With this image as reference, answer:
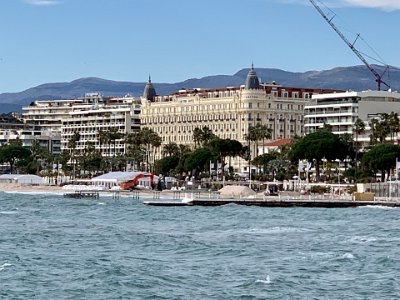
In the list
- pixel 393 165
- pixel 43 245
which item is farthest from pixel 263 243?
pixel 393 165

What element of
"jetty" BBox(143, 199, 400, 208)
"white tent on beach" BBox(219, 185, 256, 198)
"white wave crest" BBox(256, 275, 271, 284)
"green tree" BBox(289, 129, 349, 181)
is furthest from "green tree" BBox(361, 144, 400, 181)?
"white wave crest" BBox(256, 275, 271, 284)

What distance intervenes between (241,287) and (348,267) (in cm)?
1051

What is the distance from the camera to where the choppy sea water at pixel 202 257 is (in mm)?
57938

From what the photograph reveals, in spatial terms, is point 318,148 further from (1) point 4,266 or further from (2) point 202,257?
(1) point 4,266

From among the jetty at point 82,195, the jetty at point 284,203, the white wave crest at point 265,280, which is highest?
the jetty at point 82,195

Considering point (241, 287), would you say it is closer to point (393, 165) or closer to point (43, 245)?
point (43, 245)

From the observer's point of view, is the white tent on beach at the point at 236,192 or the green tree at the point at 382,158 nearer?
the white tent on beach at the point at 236,192

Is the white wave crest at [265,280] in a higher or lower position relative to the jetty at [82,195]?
lower

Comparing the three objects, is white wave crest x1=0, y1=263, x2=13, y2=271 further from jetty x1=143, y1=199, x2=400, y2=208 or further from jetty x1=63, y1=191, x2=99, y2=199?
jetty x1=63, y1=191, x2=99, y2=199

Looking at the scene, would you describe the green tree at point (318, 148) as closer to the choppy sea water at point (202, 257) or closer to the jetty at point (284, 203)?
the jetty at point (284, 203)

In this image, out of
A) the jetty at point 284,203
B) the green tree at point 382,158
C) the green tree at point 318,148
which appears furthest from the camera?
the green tree at point 318,148

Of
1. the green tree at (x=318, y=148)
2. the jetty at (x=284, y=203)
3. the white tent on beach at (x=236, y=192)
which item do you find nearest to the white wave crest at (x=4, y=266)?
the jetty at (x=284, y=203)

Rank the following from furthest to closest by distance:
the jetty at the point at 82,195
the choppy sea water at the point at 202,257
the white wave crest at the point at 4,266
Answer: the jetty at the point at 82,195, the white wave crest at the point at 4,266, the choppy sea water at the point at 202,257

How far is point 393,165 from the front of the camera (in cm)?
18125
